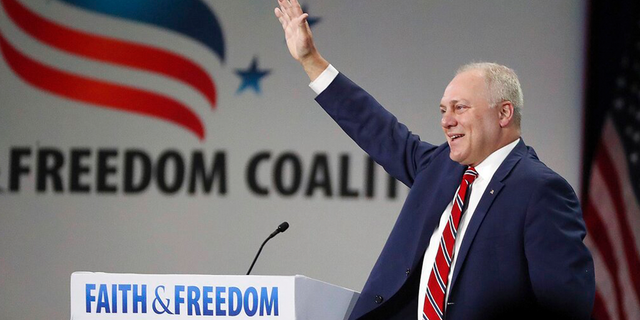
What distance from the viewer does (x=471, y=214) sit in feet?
7.95

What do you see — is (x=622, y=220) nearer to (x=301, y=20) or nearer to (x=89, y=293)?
(x=301, y=20)

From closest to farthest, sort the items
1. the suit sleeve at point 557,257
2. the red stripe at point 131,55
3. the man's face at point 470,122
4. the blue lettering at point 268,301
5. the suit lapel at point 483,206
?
the blue lettering at point 268,301, the suit sleeve at point 557,257, the suit lapel at point 483,206, the man's face at point 470,122, the red stripe at point 131,55

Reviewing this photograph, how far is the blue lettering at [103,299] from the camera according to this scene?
2.10 metres

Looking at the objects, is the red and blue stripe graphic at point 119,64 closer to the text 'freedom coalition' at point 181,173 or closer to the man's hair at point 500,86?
the text 'freedom coalition' at point 181,173

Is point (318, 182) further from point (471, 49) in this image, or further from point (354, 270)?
point (471, 49)

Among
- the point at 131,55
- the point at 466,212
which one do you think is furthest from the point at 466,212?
the point at 131,55

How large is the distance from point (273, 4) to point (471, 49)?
1185 millimetres

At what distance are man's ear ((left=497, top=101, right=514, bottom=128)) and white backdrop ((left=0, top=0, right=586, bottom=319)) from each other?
2.25m

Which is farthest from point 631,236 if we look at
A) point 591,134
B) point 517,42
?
point 517,42

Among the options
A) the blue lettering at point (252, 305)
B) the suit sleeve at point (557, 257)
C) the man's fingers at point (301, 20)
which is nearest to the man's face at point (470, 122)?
the suit sleeve at point (557, 257)

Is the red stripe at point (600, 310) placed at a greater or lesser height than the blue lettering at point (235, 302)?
lesser

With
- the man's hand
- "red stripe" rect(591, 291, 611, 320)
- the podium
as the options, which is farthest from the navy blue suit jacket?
"red stripe" rect(591, 291, 611, 320)

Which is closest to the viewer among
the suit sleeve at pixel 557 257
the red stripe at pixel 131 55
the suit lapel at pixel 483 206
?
the suit sleeve at pixel 557 257

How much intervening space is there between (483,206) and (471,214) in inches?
2.2
